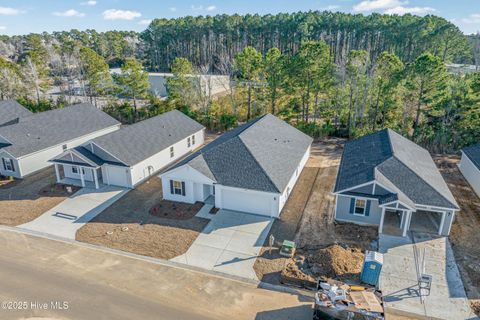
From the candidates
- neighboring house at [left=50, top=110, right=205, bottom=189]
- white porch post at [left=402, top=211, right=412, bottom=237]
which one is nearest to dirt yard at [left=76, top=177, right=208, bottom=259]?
neighboring house at [left=50, top=110, right=205, bottom=189]

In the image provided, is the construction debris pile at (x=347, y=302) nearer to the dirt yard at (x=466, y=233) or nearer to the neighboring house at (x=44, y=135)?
the dirt yard at (x=466, y=233)

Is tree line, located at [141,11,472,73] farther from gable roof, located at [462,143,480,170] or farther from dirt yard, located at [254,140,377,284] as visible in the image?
dirt yard, located at [254,140,377,284]

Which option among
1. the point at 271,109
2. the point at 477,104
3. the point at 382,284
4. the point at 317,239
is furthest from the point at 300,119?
the point at 382,284

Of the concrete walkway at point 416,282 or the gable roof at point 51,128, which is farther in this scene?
the gable roof at point 51,128

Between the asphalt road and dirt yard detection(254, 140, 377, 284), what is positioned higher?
dirt yard detection(254, 140, 377, 284)

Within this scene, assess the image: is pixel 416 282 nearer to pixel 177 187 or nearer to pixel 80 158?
pixel 177 187

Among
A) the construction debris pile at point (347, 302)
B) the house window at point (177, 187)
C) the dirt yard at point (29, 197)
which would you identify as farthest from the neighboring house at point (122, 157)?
the construction debris pile at point (347, 302)
